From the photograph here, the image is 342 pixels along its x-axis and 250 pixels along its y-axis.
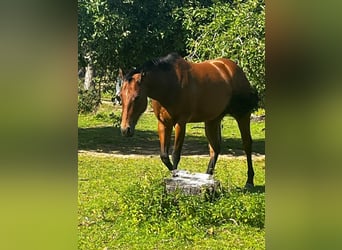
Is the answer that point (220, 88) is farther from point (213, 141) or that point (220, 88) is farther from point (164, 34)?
point (164, 34)

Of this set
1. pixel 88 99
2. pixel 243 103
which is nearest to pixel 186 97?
pixel 243 103

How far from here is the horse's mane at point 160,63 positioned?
2287 millimetres

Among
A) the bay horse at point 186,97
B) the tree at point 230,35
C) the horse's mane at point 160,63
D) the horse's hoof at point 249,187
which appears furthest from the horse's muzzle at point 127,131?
the horse's hoof at point 249,187

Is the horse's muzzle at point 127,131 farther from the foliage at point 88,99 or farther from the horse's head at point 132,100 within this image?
the foliage at point 88,99

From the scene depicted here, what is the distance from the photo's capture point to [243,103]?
91.5 inches

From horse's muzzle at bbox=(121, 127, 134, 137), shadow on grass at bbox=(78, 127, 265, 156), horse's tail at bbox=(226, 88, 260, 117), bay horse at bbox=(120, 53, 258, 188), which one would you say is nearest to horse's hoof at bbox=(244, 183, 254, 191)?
bay horse at bbox=(120, 53, 258, 188)

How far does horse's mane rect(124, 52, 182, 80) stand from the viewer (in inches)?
90.0

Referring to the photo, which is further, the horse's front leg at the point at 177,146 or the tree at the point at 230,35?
the horse's front leg at the point at 177,146

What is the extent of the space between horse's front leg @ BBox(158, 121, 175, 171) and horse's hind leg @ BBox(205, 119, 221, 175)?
18cm

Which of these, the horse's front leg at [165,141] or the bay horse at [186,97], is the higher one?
the bay horse at [186,97]

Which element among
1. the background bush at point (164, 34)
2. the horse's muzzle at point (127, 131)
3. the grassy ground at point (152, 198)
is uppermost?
the background bush at point (164, 34)

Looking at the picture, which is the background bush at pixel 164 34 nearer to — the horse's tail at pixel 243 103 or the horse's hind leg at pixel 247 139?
the horse's tail at pixel 243 103

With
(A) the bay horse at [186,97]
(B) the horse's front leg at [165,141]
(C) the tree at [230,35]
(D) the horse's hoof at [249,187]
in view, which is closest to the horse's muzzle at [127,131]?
(A) the bay horse at [186,97]
